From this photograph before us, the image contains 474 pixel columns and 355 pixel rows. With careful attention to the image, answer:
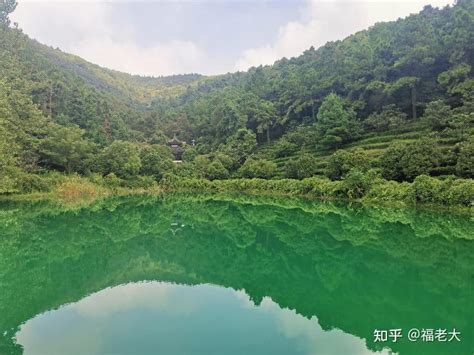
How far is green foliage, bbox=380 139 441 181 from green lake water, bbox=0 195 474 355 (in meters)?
8.68

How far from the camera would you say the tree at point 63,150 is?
1307 inches

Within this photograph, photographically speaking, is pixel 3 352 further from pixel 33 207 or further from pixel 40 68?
pixel 40 68

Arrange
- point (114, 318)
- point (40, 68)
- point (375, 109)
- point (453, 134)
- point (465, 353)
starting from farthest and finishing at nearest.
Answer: point (40, 68) → point (375, 109) → point (453, 134) → point (114, 318) → point (465, 353)

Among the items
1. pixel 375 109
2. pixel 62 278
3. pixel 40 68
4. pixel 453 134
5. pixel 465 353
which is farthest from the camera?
pixel 40 68

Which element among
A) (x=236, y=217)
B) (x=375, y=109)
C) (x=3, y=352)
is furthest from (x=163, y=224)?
(x=375, y=109)

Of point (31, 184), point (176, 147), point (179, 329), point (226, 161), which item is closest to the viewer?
point (179, 329)

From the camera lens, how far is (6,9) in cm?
5150

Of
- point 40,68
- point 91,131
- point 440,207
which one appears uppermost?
point 40,68

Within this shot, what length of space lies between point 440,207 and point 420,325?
16174mm

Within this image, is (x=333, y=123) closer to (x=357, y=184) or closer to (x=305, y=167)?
(x=305, y=167)

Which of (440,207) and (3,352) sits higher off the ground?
(440,207)

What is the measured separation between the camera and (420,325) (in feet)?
20.0

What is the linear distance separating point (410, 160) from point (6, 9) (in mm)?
51216

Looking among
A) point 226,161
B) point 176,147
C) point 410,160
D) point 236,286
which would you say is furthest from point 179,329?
point 176,147
